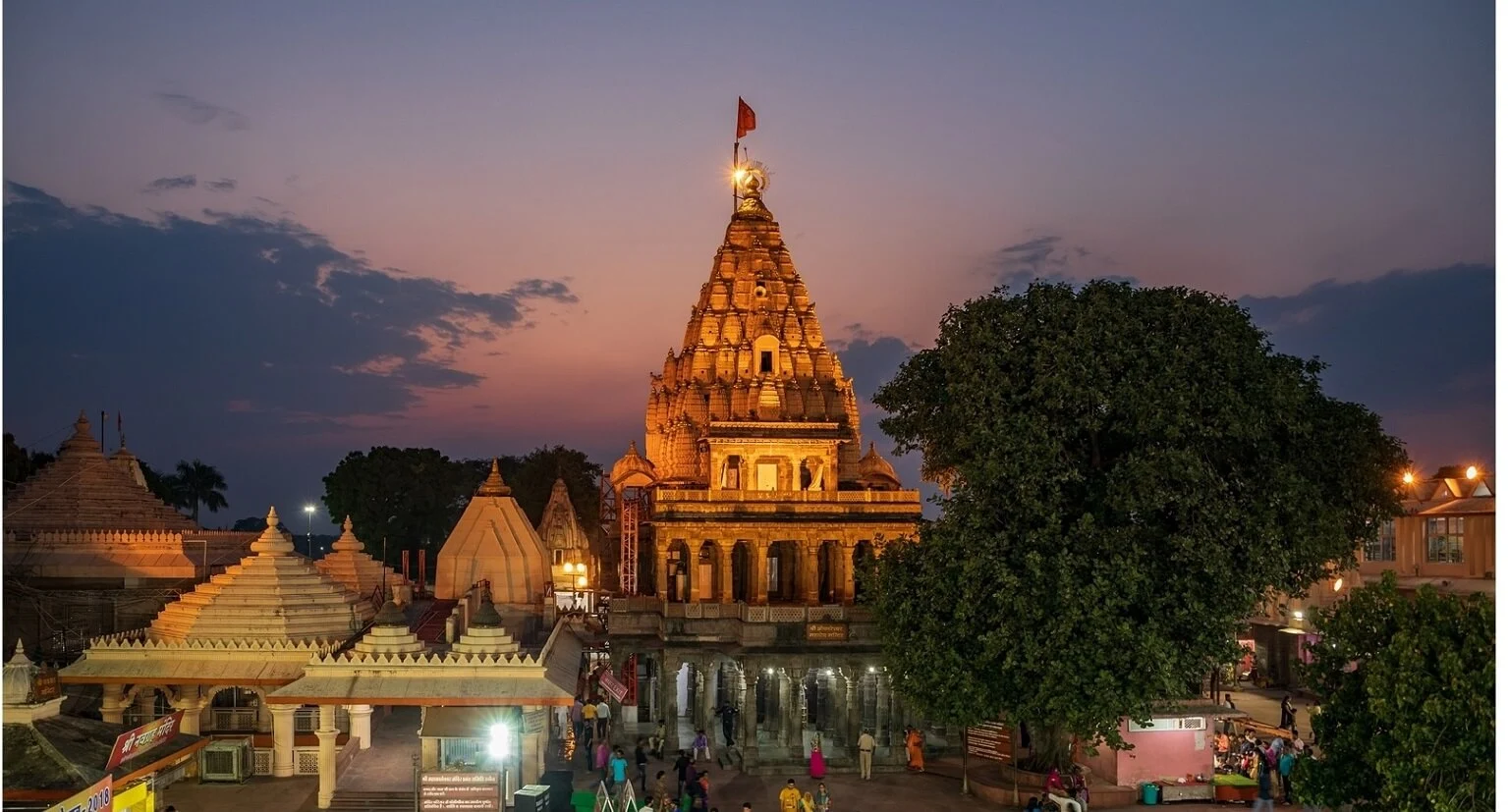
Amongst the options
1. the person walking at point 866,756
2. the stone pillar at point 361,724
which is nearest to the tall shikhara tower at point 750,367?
the person walking at point 866,756

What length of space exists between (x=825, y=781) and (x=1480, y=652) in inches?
592

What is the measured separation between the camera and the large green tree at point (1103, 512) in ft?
76.6

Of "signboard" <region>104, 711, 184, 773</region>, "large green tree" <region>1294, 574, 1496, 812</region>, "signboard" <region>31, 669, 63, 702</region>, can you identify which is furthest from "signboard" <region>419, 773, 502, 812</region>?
"large green tree" <region>1294, 574, 1496, 812</region>

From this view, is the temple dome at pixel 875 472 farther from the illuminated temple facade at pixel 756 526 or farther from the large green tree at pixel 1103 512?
the large green tree at pixel 1103 512

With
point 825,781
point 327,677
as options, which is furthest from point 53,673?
point 825,781

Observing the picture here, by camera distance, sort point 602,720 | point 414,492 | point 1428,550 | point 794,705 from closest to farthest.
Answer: point 602,720 → point 794,705 → point 1428,550 → point 414,492

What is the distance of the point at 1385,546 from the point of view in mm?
39688

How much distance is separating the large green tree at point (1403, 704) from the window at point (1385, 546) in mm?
20944

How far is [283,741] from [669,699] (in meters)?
10.6

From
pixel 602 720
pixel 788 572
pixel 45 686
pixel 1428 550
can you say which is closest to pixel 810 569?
pixel 788 572

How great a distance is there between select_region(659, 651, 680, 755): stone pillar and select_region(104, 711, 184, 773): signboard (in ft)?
43.7

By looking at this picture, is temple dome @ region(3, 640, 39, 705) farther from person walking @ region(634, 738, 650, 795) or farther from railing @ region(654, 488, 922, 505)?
railing @ region(654, 488, 922, 505)

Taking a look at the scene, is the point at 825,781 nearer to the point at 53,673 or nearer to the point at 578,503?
the point at 53,673

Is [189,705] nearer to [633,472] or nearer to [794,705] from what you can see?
[794,705]
